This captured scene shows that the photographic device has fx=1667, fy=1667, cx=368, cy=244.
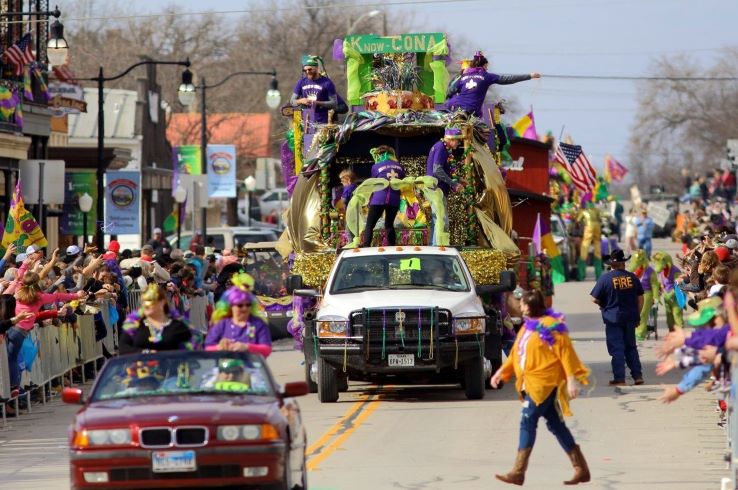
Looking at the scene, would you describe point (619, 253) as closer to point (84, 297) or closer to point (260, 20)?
point (84, 297)

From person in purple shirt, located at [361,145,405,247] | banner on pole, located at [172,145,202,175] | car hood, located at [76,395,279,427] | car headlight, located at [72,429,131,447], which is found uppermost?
banner on pole, located at [172,145,202,175]

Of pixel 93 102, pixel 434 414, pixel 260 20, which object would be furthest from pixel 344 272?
pixel 260 20

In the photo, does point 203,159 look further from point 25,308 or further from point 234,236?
point 25,308

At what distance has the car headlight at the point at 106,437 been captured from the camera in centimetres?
1145

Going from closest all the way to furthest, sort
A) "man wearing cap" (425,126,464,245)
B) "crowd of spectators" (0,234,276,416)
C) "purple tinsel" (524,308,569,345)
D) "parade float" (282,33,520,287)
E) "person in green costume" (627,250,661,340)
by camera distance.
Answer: "purple tinsel" (524,308,569,345) < "crowd of spectators" (0,234,276,416) < "parade float" (282,33,520,287) < "man wearing cap" (425,126,464,245) < "person in green costume" (627,250,661,340)

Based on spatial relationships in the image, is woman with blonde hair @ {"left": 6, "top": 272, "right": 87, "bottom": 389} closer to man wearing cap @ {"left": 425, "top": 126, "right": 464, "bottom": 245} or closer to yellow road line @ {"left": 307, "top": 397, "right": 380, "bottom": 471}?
yellow road line @ {"left": 307, "top": 397, "right": 380, "bottom": 471}

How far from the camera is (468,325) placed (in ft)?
65.0

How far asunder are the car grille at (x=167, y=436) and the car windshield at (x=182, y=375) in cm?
76

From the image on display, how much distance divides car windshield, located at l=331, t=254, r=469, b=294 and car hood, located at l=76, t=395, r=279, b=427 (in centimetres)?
857

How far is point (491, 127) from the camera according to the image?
82.0 feet

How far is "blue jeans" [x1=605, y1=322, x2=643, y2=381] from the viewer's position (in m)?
21.6

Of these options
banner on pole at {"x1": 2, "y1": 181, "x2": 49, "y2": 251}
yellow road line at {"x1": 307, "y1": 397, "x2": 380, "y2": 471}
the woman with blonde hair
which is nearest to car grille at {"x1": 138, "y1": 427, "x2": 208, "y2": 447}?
yellow road line at {"x1": 307, "y1": 397, "x2": 380, "y2": 471}

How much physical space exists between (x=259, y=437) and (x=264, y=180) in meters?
69.4

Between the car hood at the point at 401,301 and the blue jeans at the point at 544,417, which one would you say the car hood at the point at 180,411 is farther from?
the car hood at the point at 401,301
